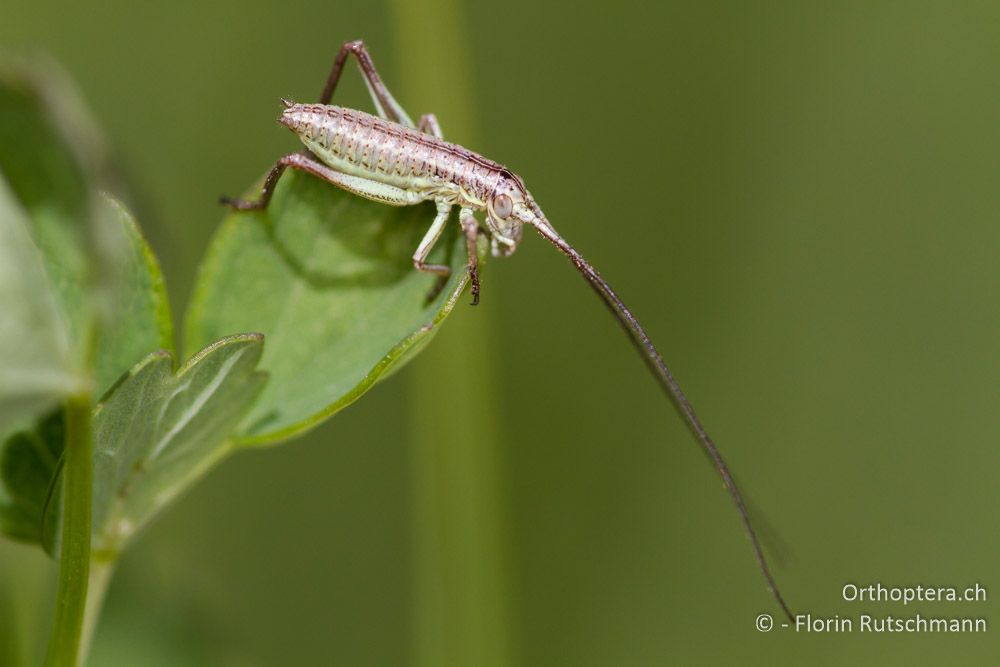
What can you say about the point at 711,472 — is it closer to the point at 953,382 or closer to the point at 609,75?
the point at 953,382

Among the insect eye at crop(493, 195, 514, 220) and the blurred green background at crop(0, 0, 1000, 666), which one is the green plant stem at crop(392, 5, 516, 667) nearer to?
the blurred green background at crop(0, 0, 1000, 666)

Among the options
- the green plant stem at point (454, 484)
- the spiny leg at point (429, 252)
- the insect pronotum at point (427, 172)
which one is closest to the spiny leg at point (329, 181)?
the insect pronotum at point (427, 172)

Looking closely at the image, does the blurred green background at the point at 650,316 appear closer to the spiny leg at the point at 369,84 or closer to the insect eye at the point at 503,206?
the spiny leg at the point at 369,84

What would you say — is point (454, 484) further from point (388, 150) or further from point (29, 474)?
point (29, 474)

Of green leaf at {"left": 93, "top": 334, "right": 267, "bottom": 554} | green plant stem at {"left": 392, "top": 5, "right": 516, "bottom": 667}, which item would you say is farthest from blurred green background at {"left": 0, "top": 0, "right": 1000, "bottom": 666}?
green leaf at {"left": 93, "top": 334, "right": 267, "bottom": 554}

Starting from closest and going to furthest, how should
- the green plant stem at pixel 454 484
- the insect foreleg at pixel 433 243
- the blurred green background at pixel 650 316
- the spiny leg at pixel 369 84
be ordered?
the insect foreleg at pixel 433 243
the spiny leg at pixel 369 84
the green plant stem at pixel 454 484
the blurred green background at pixel 650 316

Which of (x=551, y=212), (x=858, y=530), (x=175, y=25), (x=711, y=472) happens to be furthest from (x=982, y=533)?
(x=175, y=25)
